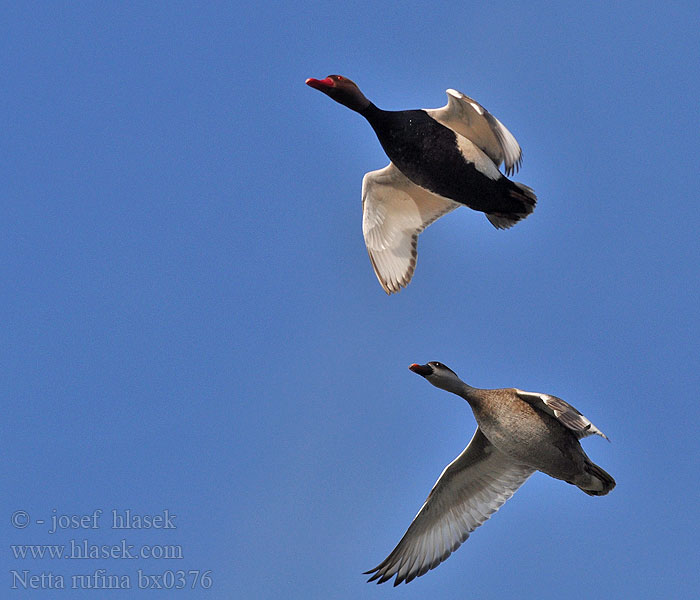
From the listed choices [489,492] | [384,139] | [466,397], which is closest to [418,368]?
[466,397]

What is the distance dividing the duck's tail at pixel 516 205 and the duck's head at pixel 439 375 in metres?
1.69

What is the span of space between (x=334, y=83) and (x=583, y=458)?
481cm

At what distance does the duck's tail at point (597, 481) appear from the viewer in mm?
11875

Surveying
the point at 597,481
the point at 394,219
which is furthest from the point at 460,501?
the point at 394,219

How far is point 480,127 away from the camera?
12.6 m

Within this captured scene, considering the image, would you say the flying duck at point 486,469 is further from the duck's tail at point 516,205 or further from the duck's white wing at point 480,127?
the duck's white wing at point 480,127

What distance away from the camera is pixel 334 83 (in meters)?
12.9

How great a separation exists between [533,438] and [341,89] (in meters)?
4.28

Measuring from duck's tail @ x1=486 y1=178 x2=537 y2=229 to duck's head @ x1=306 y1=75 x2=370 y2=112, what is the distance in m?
1.86

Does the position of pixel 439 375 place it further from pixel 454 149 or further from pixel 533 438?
pixel 454 149

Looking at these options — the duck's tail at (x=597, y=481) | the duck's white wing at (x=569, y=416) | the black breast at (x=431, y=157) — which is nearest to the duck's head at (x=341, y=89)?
the black breast at (x=431, y=157)

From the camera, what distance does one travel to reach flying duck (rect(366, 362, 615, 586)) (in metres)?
11.9

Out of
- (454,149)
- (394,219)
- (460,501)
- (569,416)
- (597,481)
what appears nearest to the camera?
(569,416)

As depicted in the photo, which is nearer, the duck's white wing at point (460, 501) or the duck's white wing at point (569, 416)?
the duck's white wing at point (569, 416)
